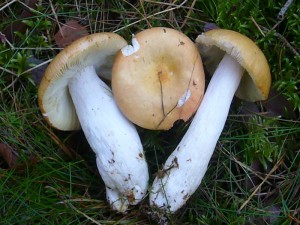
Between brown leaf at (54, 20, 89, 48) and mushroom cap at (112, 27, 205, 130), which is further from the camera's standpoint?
brown leaf at (54, 20, 89, 48)

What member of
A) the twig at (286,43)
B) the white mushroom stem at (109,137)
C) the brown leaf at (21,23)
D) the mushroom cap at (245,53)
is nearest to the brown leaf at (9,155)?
the white mushroom stem at (109,137)

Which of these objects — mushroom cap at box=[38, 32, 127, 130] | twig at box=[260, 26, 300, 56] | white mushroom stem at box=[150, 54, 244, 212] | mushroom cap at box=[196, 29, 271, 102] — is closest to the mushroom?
mushroom cap at box=[38, 32, 127, 130]

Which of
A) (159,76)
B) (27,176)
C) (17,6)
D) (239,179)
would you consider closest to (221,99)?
(159,76)

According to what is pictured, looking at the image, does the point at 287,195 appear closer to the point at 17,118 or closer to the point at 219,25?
the point at 219,25

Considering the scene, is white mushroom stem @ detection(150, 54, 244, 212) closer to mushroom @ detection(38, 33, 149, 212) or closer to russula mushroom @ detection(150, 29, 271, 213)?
russula mushroom @ detection(150, 29, 271, 213)

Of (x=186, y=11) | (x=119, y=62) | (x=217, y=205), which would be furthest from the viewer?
(x=186, y=11)

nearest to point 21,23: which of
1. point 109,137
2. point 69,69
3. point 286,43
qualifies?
point 69,69

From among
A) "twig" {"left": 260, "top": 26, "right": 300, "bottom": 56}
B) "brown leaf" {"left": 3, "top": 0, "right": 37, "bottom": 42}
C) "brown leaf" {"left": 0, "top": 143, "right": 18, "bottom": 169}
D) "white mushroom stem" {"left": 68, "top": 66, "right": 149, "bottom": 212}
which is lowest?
"brown leaf" {"left": 0, "top": 143, "right": 18, "bottom": 169}

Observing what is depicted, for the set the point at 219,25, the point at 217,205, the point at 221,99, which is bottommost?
the point at 217,205
